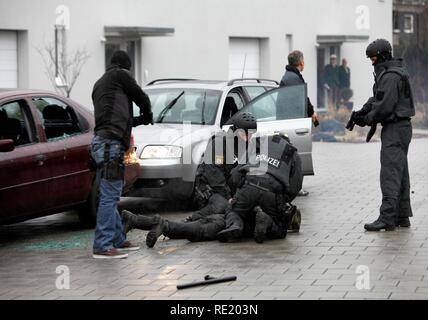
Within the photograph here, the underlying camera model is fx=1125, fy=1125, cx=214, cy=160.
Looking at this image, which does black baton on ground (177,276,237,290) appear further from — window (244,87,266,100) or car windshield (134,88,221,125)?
window (244,87,266,100)

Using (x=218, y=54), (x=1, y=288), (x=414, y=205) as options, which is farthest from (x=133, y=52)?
(x=1, y=288)

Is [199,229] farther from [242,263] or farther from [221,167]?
[242,263]

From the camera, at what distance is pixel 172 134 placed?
13.1m

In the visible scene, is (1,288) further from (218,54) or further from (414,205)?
(218,54)

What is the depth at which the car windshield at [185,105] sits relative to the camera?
1376cm

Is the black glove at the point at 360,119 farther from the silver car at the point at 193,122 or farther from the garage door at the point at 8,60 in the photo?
the garage door at the point at 8,60

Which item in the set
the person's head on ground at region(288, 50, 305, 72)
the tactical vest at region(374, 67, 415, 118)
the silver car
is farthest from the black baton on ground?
the person's head on ground at region(288, 50, 305, 72)

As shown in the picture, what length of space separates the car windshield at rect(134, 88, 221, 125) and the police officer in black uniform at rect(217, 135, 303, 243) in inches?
114

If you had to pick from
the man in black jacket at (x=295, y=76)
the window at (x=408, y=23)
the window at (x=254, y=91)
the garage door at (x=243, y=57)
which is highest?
the window at (x=408, y=23)

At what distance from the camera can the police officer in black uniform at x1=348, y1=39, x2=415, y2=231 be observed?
36.3ft

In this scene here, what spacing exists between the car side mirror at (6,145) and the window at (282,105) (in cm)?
427

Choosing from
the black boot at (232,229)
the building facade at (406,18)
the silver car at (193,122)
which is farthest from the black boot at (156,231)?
the building facade at (406,18)
